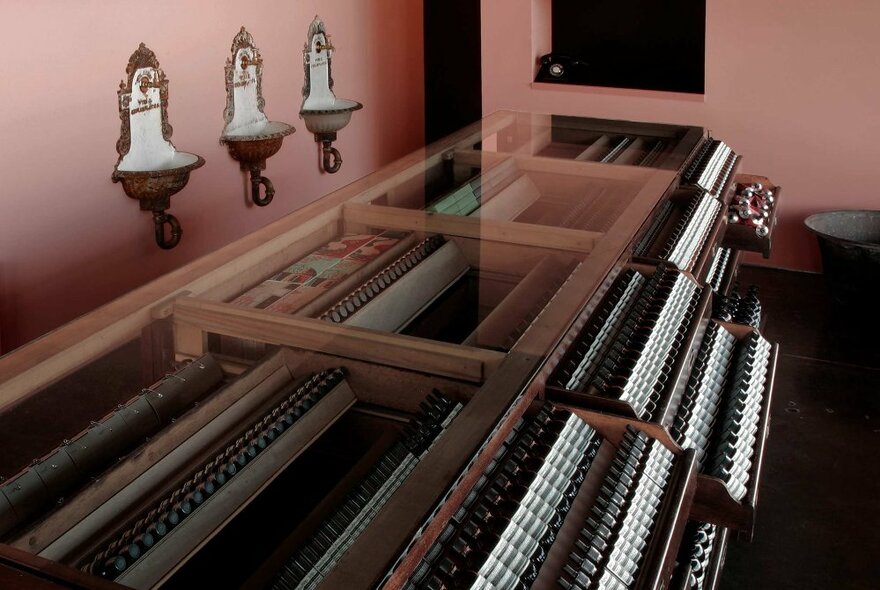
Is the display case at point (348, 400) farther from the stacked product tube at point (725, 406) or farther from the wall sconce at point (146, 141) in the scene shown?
the wall sconce at point (146, 141)

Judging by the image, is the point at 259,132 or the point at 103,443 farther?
the point at 259,132

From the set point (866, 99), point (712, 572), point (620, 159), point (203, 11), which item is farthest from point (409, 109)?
point (712, 572)

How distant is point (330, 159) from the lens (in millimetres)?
6312

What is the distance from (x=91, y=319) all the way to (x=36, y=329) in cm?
229

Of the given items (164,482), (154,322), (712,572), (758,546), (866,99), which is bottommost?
(758,546)

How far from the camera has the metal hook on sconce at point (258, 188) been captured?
5.06 metres

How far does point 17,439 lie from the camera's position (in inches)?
63.7

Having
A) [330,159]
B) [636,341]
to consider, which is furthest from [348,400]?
[330,159]

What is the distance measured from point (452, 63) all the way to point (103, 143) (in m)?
3.64

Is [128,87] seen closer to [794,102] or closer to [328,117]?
[328,117]

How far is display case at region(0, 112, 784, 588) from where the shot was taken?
1.50m

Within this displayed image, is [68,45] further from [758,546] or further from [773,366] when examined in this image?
[758,546]

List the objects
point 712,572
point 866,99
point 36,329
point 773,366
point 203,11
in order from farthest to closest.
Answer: point 866,99 < point 203,11 < point 36,329 < point 773,366 < point 712,572

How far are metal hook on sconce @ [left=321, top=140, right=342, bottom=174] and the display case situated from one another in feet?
9.50
